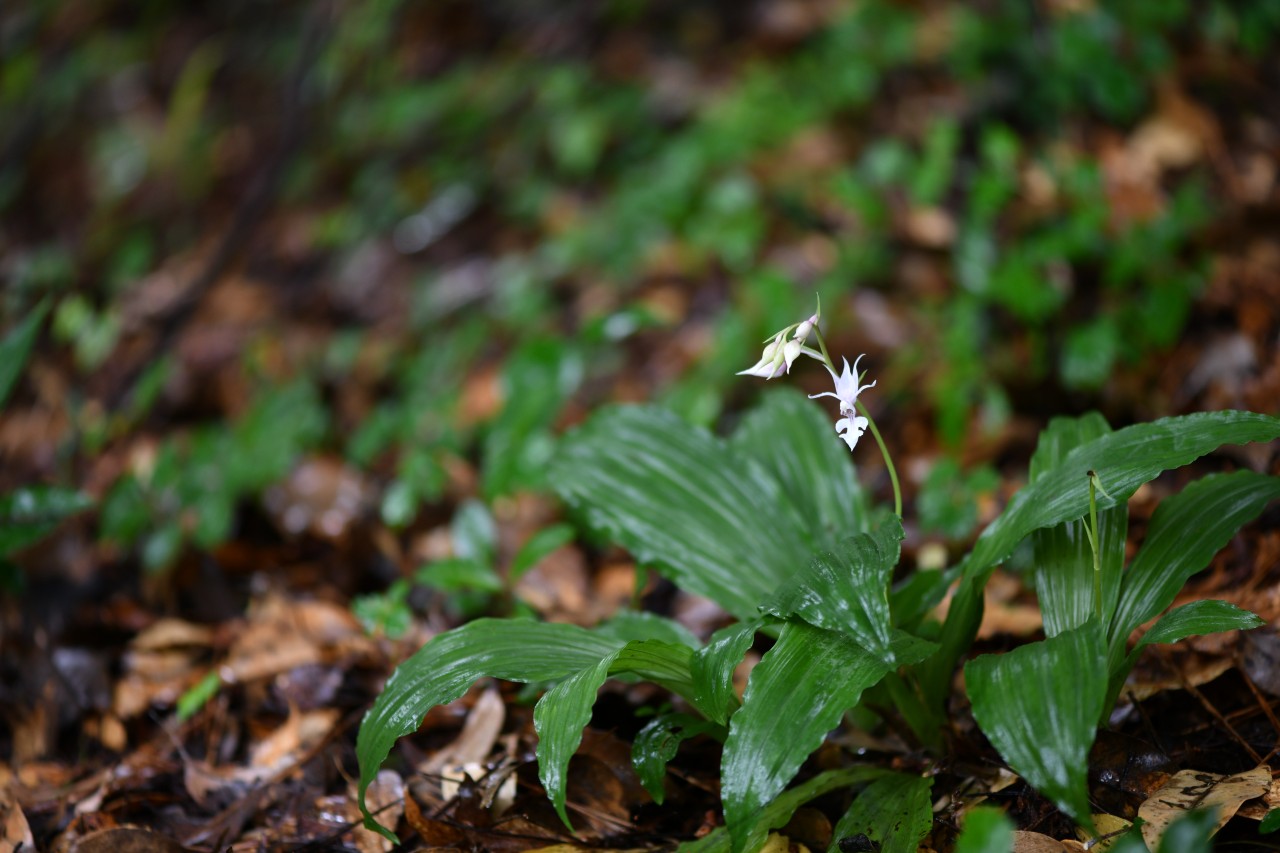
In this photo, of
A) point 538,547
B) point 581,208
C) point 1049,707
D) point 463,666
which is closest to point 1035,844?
point 1049,707

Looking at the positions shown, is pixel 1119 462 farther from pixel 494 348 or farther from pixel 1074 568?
pixel 494 348

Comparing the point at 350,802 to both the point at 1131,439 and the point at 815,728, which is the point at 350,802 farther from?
the point at 1131,439

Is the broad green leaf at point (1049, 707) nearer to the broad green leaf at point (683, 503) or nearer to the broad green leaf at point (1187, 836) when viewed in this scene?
the broad green leaf at point (1187, 836)

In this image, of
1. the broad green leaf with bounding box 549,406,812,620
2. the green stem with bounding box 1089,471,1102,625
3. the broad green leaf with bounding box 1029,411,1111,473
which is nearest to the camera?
the green stem with bounding box 1089,471,1102,625

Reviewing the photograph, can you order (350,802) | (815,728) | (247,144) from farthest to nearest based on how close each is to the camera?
1. (247,144)
2. (350,802)
3. (815,728)

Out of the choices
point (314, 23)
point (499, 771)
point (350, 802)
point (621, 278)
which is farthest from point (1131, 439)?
point (314, 23)

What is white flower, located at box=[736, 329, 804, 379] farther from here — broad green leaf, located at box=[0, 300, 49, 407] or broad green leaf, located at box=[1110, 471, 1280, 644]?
broad green leaf, located at box=[0, 300, 49, 407]

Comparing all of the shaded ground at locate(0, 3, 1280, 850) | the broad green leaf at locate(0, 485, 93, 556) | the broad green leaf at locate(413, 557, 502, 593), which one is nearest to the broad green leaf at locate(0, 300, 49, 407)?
the broad green leaf at locate(0, 485, 93, 556)
